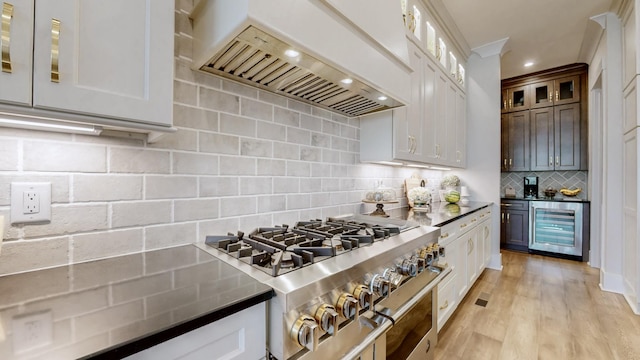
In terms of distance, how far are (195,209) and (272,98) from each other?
69 centimetres

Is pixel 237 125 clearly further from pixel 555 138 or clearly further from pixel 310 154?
pixel 555 138

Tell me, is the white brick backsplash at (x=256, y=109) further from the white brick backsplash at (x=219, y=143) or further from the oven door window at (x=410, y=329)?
the oven door window at (x=410, y=329)

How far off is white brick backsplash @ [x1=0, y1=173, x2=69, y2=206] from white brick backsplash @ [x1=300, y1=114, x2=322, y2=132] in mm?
1082

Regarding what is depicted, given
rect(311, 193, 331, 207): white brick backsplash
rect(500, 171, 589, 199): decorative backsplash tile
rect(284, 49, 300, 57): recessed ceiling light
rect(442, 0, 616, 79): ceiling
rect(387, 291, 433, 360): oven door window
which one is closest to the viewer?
rect(284, 49, 300, 57): recessed ceiling light

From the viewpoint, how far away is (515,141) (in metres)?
4.56

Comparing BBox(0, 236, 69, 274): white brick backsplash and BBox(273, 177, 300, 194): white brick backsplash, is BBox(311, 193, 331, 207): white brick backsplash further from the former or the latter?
BBox(0, 236, 69, 274): white brick backsplash

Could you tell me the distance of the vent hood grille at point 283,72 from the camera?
0.98 meters

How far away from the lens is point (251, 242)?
3.47 ft

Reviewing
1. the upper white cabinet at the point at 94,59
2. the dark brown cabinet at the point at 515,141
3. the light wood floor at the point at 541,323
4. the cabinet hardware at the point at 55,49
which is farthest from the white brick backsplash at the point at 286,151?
the dark brown cabinet at the point at 515,141

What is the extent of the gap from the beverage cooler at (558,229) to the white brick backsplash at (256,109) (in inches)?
179

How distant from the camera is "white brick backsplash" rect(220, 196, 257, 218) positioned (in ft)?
4.11

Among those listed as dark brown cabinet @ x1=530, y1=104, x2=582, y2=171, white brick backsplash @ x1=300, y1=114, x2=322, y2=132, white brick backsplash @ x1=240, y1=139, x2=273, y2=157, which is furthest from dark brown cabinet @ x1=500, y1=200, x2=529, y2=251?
white brick backsplash @ x1=240, y1=139, x2=273, y2=157

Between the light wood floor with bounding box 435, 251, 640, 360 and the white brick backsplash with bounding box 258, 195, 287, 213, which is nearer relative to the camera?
the white brick backsplash with bounding box 258, 195, 287, 213

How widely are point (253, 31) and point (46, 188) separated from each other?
0.81 meters
